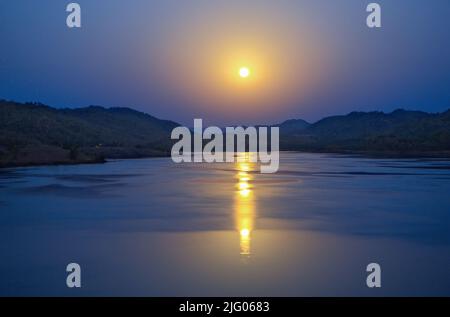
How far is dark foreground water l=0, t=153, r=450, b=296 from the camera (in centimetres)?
1018

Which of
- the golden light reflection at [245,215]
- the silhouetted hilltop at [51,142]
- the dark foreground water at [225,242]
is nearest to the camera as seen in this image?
the dark foreground water at [225,242]

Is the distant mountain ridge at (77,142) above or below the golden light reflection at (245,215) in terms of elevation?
above

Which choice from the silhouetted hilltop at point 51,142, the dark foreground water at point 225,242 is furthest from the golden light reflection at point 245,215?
the silhouetted hilltop at point 51,142

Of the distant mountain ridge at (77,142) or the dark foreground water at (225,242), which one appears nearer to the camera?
the dark foreground water at (225,242)

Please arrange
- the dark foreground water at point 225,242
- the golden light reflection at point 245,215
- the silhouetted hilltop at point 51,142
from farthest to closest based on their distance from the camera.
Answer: the silhouetted hilltop at point 51,142, the golden light reflection at point 245,215, the dark foreground water at point 225,242

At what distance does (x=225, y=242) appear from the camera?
46.2ft

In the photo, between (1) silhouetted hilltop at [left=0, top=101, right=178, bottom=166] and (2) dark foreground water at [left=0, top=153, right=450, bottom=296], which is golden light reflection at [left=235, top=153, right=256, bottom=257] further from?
(1) silhouetted hilltop at [left=0, top=101, right=178, bottom=166]

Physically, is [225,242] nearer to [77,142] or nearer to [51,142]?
[51,142]

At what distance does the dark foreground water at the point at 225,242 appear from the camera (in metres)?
10.2

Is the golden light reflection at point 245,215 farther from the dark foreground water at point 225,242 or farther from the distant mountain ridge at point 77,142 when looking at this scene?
the distant mountain ridge at point 77,142

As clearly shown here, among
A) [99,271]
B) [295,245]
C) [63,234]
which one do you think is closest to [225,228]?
[295,245]

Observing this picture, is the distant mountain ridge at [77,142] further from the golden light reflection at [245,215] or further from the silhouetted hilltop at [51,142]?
the golden light reflection at [245,215]

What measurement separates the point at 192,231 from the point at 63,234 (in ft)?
12.5
